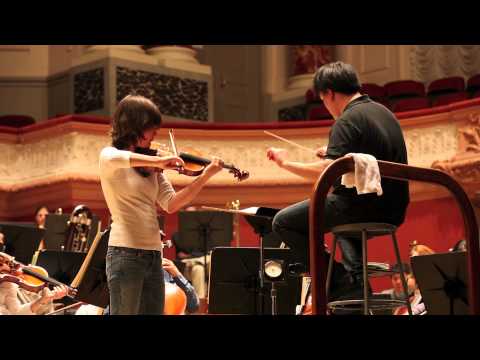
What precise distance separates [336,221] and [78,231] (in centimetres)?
401

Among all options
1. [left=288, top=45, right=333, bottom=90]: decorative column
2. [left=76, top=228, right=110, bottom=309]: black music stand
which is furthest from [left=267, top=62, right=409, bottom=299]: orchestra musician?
[left=288, top=45, right=333, bottom=90]: decorative column

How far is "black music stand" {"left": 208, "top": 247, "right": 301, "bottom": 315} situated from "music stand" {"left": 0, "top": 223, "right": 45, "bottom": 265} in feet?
4.71

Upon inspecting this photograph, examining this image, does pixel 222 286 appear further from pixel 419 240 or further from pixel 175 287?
pixel 419 240

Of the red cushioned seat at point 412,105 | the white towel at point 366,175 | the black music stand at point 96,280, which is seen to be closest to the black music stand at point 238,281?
the black music stand at point 96,280

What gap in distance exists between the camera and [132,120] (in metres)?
3.76

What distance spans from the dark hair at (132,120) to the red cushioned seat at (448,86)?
7901 millimetres

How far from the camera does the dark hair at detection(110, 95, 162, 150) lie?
3.75 m

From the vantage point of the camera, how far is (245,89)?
14.2 metres

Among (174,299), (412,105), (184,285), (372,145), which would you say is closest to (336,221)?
(372,145)

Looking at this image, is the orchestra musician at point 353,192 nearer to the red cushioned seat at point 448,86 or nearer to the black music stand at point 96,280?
the black music stand at point 96,280

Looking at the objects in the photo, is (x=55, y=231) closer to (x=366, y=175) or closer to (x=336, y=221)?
(x=336, y=221)
